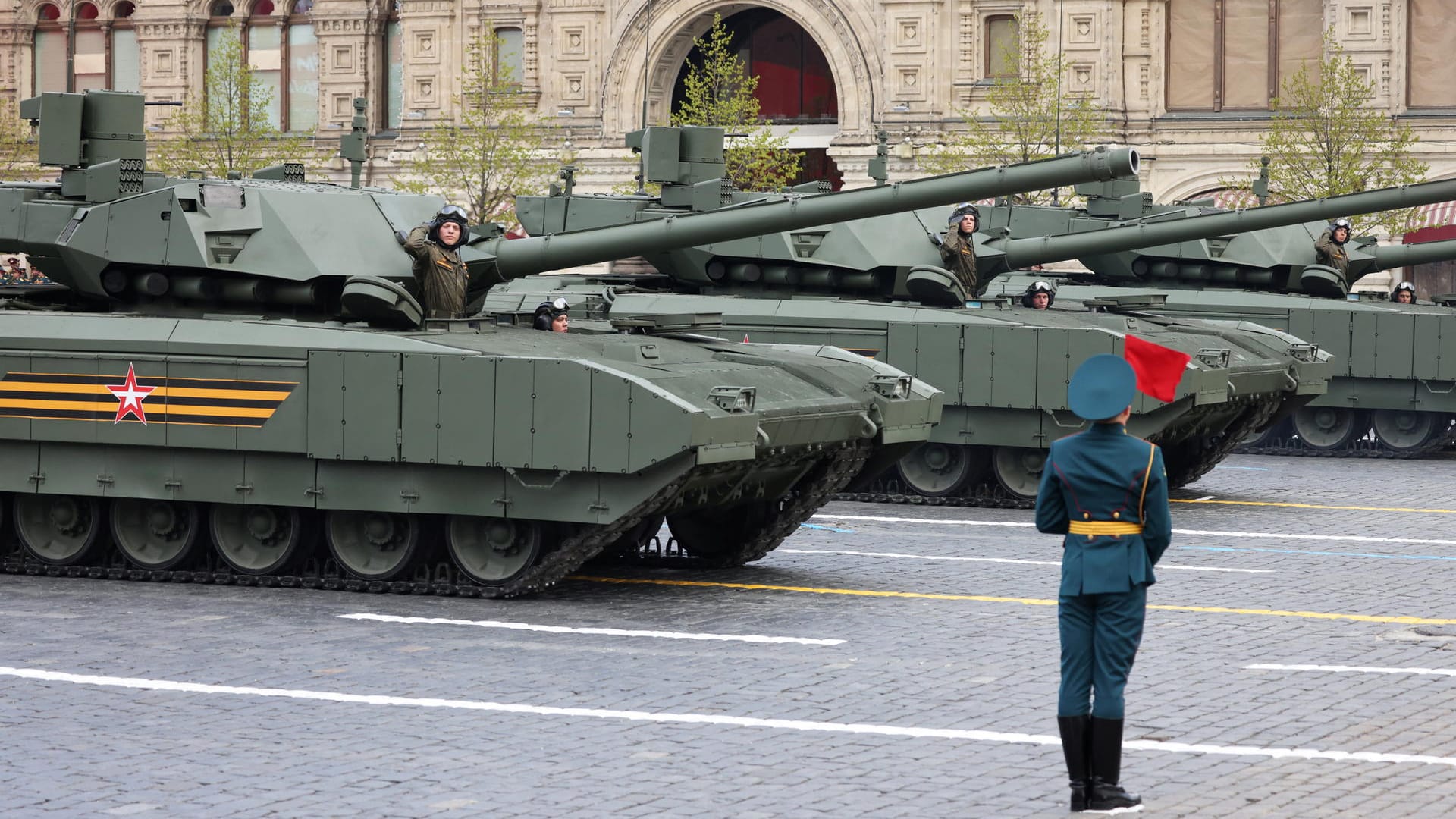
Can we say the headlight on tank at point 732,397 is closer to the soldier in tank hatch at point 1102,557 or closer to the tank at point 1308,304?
the soldier in tank hatch at point 1102,557

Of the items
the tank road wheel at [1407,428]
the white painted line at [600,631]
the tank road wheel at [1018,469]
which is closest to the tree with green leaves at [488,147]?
the tank road wheel at [1407,428]

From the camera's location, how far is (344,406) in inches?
543

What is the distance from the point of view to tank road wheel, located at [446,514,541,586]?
1377cm

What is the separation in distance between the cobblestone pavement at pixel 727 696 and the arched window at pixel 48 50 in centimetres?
4232

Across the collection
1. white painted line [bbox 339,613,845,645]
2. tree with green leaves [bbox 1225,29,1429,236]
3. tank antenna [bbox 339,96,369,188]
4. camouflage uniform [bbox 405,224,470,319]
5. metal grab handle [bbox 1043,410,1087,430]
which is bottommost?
white painted line [bbox 339,613,845,645]

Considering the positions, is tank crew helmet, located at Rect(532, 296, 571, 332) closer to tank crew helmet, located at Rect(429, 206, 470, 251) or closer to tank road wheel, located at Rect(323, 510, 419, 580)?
tank crew helmet, located at Rect(429, 206, 470, 251)

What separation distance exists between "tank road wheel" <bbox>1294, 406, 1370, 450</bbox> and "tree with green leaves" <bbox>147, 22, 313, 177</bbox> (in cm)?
2724

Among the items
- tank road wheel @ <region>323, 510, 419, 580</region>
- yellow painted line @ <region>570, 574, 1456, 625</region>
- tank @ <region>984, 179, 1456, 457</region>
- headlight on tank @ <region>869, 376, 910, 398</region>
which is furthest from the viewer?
tank @ <region>984, 179, 1456, 457</region>

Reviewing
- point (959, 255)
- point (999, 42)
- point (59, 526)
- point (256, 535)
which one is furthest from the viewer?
point (999, 42)

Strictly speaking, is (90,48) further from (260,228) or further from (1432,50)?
(260,228)

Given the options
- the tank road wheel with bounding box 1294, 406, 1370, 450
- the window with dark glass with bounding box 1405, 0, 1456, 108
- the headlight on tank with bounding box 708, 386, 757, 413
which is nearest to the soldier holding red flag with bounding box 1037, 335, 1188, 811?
the headlight on tank with bounding box 708, 386, 757, 413

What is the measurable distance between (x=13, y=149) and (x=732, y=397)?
41.3 m

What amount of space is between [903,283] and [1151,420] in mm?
3018

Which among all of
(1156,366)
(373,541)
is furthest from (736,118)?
(1156,366)
